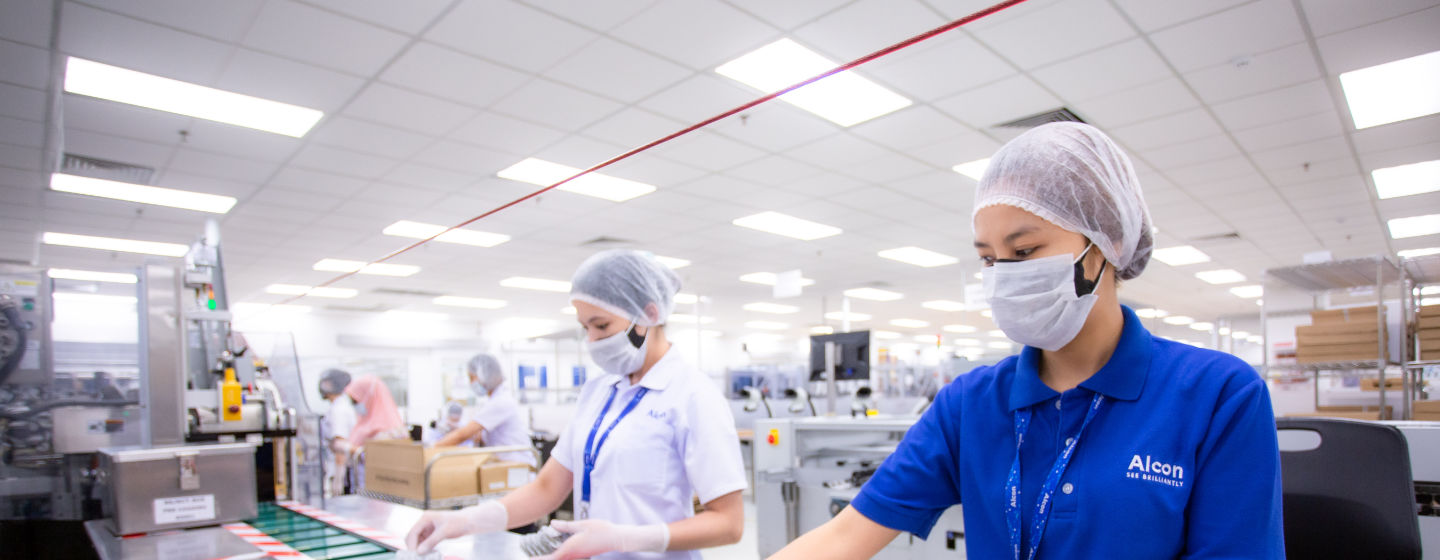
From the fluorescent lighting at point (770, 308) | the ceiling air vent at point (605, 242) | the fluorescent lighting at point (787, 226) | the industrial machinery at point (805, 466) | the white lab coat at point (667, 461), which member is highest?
the fluorescent lighting at point (787, 226)

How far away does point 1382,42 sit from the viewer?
377 centimetres

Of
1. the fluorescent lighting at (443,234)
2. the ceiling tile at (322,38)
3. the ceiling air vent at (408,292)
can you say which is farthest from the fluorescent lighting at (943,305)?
the ceiling tile at (322,38)

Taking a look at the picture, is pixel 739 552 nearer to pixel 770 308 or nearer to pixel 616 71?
pixel 616 71

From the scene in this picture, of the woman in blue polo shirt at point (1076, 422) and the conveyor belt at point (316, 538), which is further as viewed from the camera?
the conveyor belt at point (316, 538)

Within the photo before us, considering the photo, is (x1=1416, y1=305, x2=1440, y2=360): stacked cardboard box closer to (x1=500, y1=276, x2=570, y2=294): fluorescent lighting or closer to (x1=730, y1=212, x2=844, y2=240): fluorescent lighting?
(x1=730, y1=212, x2=844, y2=240): fluorescent lighting

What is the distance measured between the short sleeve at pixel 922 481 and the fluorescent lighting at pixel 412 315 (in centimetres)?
1444

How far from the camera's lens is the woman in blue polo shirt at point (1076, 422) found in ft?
2.29

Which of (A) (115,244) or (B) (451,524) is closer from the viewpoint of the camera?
(B) (451,524)

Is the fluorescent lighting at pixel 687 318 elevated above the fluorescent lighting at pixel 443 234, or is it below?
below

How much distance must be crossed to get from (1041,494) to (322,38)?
12.9 feet

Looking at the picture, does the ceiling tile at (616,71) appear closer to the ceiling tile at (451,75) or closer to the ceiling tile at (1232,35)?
the ceiling tile at (451,75)

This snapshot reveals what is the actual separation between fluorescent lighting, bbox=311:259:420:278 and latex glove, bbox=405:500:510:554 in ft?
28.1

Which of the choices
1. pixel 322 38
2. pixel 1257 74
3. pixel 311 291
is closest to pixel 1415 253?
pixel 1257 74

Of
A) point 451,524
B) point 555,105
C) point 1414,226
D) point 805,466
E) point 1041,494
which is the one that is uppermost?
point 555,105
